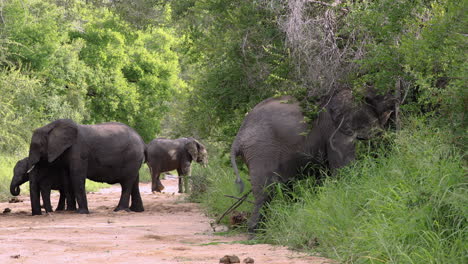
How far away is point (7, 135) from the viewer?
2864cm

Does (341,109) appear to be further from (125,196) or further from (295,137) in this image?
(125,196)

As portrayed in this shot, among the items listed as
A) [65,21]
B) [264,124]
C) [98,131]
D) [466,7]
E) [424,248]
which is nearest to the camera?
[424,248]

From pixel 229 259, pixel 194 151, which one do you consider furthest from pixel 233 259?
pixel 194 151

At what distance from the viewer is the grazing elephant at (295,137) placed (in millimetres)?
9586

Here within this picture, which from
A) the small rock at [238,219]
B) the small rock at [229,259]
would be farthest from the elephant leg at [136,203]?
the small rock at [229,259]

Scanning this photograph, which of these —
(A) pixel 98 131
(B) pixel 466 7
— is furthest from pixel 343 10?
(A) pixel 98 131

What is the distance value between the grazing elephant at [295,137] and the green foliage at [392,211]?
0.34 m

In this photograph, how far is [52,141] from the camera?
15.3 m

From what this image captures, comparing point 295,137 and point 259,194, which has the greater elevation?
point 295,137

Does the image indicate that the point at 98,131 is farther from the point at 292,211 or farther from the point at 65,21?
the point at 65,21

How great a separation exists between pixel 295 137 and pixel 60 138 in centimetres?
724

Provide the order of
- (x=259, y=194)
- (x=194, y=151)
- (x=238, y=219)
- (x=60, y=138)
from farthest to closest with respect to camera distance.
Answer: (x=194, y=151), (x=60, y=138), (x=238, y=219), (x=259, y=194)

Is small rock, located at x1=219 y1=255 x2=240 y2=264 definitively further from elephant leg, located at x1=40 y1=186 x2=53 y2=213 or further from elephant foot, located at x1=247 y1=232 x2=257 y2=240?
elephant leg, located at x1=40 y1=186 x2=53 y2=213

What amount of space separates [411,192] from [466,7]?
6.00 feet
